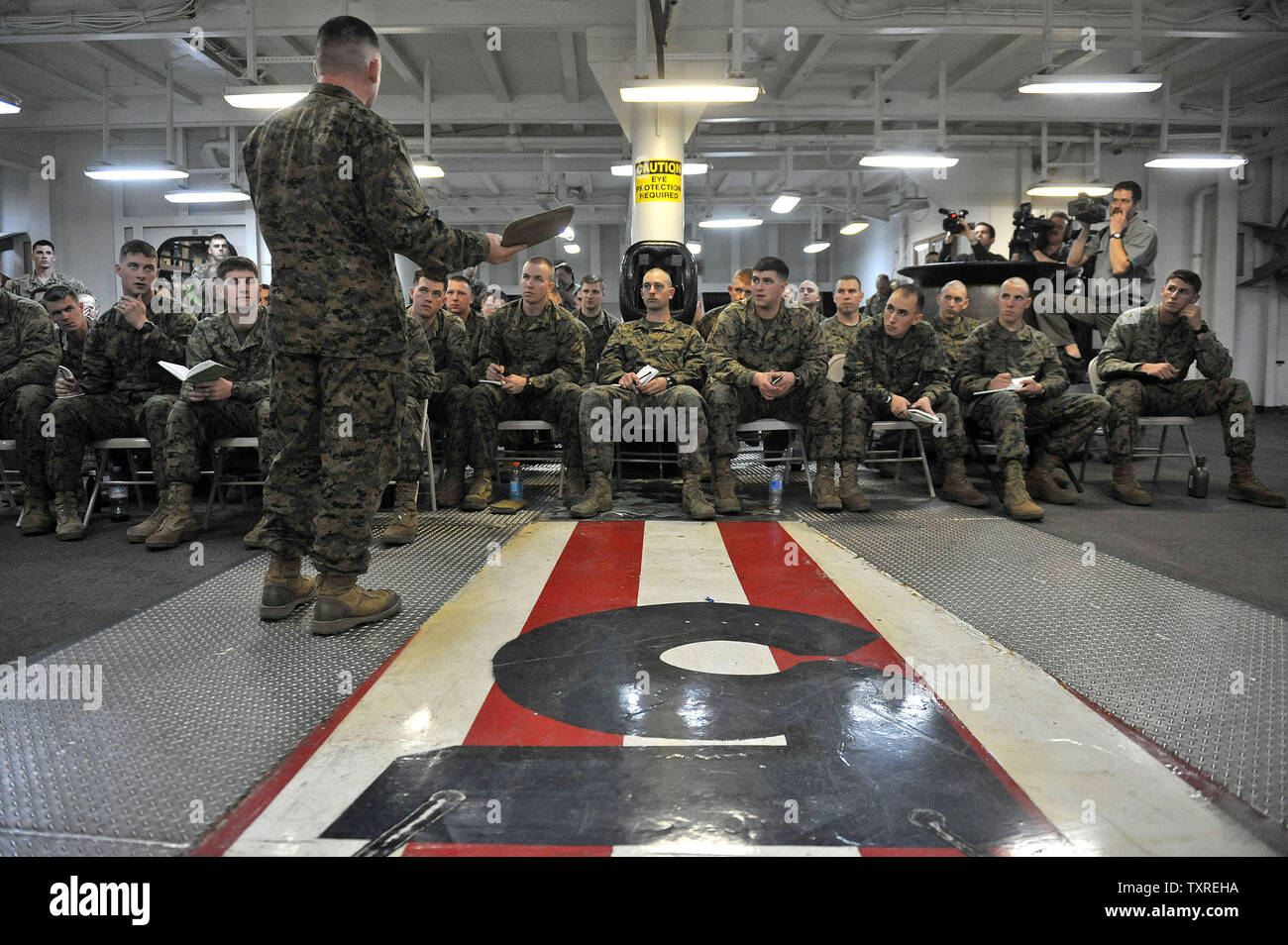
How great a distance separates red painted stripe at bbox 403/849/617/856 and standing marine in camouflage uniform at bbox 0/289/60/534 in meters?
4.04

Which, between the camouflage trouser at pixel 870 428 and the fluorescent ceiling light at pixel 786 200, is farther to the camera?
the fluorescent ceiling light at pixel 786 200

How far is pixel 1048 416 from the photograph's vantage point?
4.89m

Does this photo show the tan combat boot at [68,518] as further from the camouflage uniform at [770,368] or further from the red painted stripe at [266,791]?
the camouflage uniform at [770,368]

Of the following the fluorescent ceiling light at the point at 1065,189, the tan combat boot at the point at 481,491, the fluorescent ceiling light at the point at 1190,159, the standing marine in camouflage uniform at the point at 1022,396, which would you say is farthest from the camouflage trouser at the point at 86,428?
the fluorescent ceiling light at the point at 1065,189

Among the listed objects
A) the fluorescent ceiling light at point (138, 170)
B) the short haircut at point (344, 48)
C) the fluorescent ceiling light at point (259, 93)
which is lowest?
the short haircut at point (344, 48)

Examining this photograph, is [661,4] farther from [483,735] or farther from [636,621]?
[483,735]

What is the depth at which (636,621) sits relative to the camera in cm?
254

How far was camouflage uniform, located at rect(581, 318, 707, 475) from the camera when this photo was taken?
4.54 meters

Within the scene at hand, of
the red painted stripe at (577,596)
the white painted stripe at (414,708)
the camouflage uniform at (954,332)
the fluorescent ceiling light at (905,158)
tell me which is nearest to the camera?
the white painted stripe at (414,708)

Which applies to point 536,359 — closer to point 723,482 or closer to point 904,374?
point 723,482

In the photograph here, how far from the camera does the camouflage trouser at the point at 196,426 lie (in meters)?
3.88

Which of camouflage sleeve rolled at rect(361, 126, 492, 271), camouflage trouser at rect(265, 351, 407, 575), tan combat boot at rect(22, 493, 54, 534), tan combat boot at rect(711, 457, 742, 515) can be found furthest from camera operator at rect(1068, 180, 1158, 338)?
tan combat boot at rect(22, 493, 54, 534)

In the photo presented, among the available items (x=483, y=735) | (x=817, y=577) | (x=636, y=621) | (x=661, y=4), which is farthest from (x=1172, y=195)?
(x=483, y=735)
